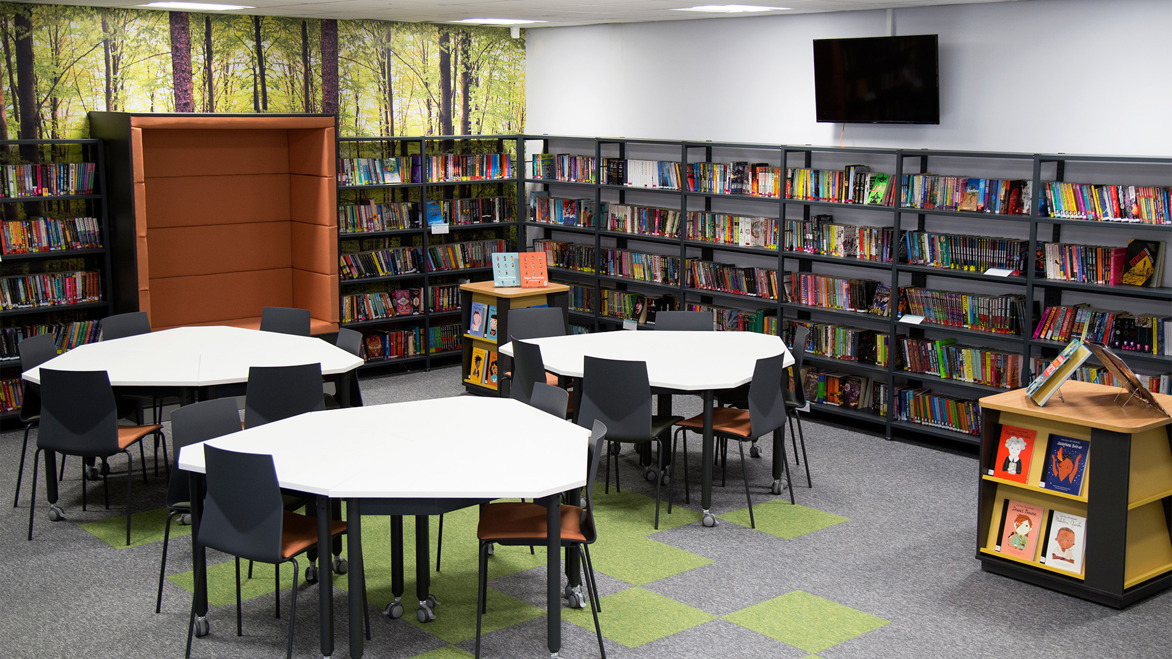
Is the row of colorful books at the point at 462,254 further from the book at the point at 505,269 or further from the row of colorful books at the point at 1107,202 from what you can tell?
the row of colorful books at the point at 1107,202

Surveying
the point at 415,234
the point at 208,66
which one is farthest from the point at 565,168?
the point at 208,66

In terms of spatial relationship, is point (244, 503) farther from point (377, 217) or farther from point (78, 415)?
point (377, 217)

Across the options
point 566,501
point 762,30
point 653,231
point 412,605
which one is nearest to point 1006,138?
point 762,30

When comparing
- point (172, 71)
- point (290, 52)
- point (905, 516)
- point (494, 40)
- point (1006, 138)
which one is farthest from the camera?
point (494, 40)

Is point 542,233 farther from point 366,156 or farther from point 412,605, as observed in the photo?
point 412,605

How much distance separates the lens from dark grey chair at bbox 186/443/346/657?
4230 millimetres

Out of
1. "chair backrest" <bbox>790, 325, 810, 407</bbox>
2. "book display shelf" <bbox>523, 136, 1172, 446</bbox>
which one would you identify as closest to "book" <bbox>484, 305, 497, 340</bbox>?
"book display shelf" <bbox>523, 136, 1172, 446</bbox>

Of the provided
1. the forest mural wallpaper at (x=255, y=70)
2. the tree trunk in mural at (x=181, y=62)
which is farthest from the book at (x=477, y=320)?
the tree trunk in mural at (x=181, y=62)

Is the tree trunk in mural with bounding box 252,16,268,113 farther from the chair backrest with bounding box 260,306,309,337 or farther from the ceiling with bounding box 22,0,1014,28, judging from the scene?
the chair backrest with bounding box 260,306,309,337

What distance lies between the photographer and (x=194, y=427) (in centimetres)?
488

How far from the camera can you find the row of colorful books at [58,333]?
788 cm

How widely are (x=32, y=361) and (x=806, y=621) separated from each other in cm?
474

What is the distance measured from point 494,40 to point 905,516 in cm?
628

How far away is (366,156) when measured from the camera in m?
9.74
